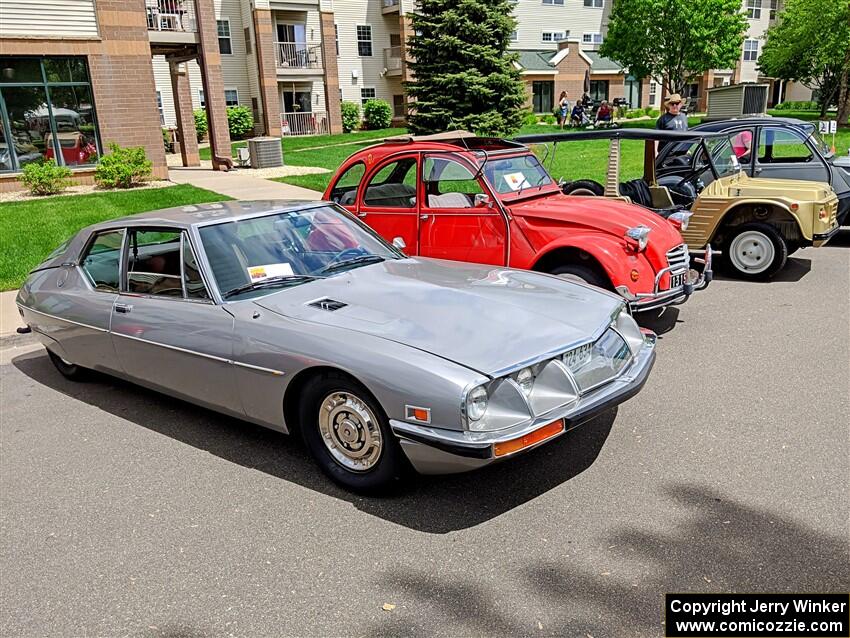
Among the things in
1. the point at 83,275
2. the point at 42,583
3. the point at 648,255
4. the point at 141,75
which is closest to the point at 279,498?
the point at 42,583

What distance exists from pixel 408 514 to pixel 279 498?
2.52 feet

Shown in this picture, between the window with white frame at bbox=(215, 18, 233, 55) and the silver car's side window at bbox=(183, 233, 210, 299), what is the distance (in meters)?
37.7

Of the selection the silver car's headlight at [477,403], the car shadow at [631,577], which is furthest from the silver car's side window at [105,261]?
the car shadow at [631,577]

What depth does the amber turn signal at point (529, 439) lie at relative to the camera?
334cm

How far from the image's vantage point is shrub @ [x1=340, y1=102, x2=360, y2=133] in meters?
40.5

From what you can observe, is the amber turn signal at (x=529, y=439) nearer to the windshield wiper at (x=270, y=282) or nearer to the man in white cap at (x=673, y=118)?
the windshield wiper at (x=270, y=282)

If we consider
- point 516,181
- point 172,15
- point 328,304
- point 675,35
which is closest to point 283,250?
point 328,304

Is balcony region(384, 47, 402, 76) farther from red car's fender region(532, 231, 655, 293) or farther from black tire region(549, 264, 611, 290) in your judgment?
red car's fender region(532, 231, 655, 293)

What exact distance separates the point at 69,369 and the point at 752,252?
7.46 metres

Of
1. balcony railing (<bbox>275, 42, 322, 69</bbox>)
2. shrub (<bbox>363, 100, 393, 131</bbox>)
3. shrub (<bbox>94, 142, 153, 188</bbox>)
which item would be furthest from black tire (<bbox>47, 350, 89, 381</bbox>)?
shrub (<bbox>363, 100, 393, 131</bbox>)

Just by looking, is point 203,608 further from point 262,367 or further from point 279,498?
point 262,367

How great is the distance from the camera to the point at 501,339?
3.67 m

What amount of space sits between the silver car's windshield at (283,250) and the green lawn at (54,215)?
5.90 m

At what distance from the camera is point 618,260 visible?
238 inches
